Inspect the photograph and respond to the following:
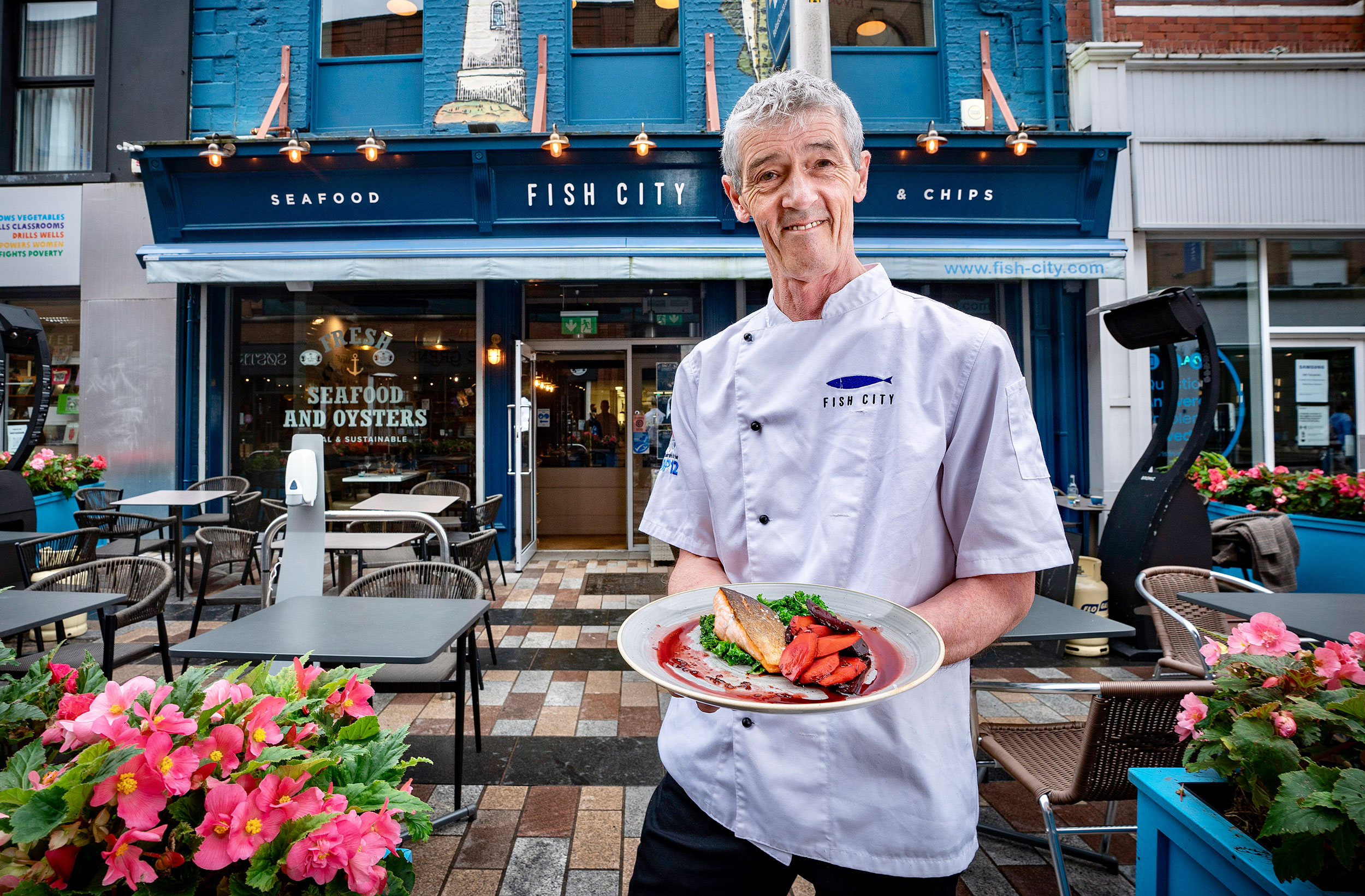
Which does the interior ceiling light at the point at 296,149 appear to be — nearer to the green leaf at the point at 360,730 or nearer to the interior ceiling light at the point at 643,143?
the interior ceiling light at the point at 643,143

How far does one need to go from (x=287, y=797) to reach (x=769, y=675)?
0.73 meters

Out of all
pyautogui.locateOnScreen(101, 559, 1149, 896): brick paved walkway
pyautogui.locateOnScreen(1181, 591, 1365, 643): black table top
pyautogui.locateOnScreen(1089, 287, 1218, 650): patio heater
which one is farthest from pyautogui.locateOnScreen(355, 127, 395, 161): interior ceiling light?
pyautogui.locateOnScreen(1181, 591, 1365, 643): black table top

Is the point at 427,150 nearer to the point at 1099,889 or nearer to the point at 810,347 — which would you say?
the point at 810,347

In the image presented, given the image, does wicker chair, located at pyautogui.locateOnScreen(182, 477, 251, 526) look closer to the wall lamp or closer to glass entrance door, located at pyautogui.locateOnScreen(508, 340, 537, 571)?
glass entrance door, located at pyautogui.locateOnScreen(508, 340, 537, 571)

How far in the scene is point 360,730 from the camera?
1202mm

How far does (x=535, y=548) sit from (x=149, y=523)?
13.2 ft

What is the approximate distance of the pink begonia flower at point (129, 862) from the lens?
0.89m

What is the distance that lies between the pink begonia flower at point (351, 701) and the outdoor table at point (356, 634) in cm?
117

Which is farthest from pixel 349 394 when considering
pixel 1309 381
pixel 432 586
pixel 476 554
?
pixel 1309 381

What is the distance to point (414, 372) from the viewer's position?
26.5ft

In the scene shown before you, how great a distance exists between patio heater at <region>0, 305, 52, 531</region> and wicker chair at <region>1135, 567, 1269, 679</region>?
25.9 feet

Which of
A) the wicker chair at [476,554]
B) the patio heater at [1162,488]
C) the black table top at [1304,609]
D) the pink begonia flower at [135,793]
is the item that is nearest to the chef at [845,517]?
the pink begonia flower at [135,793]

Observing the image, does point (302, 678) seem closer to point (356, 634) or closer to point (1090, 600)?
point (356, 634)

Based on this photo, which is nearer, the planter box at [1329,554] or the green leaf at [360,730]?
the green leaf at [360,730]
